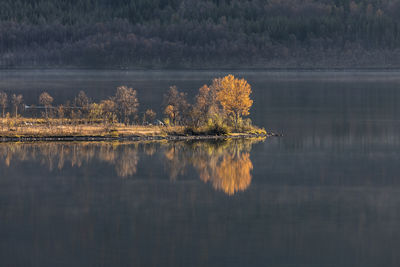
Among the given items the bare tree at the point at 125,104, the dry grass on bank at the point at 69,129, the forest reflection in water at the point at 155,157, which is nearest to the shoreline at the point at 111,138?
the dry grass on bank at the point at 69,129

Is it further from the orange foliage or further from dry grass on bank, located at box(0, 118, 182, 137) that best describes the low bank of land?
the orange foliage

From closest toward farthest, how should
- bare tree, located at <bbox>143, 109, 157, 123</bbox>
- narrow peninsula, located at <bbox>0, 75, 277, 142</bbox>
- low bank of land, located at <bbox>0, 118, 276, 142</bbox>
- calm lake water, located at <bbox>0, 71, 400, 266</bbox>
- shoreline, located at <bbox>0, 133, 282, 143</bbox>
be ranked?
calm lake water, located at <bbox>0, 71, 400, 266</bbox>
shoreline, located at <bbox>0, 133, 282, 143</bbox>
low bank of land, located at <bbox>0, 118, 276, 142</bbox>
narrow peninsula, located at <bbox>0, 75, 277, 142</bbox>
bare tree, located at <bbox>143, 109, 157, 123</bbox>

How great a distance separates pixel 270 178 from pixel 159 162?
10260mm

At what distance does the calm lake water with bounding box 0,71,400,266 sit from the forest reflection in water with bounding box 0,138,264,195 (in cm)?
10

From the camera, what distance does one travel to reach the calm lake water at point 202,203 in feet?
138

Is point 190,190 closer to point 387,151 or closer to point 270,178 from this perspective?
point 270,178

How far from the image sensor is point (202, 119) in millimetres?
87125

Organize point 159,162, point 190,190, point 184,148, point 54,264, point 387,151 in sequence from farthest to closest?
1. point 387,151
2. point 184,148
3. point 159,162
4. point 190,190
5. point 54,264

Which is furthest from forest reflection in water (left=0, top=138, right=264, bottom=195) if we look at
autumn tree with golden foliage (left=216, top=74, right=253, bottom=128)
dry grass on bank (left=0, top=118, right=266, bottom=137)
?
autumn tree with golden foliage (left=216, top=74, right=253, bottom=128)

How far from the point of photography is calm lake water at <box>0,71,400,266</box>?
4200 centimetres

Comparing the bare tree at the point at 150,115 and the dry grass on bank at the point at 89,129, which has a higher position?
the bare tree at the point at 150,115

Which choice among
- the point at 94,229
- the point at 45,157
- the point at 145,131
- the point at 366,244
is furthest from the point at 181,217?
the point at 145,131

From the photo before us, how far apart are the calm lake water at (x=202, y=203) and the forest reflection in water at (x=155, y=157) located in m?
0.10

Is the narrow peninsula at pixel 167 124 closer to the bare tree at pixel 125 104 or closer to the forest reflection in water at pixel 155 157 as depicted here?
the bare tree at pixel 125 104
